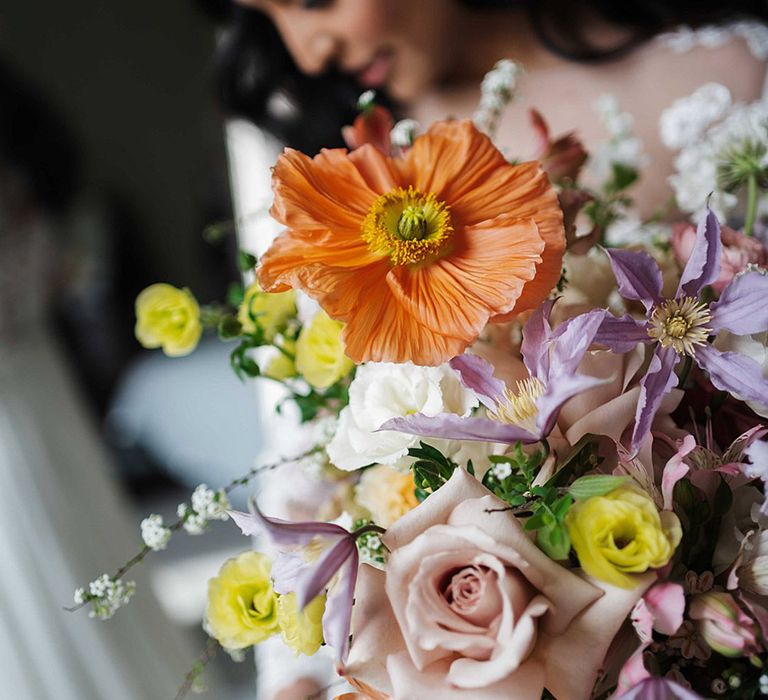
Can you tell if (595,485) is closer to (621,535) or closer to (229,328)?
Answer: (621,535)

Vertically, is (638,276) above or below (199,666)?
above

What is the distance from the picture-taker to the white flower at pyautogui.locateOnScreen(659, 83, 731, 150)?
0.82 metres

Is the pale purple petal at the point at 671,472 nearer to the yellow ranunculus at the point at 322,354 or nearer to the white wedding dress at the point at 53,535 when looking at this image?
the yellow ranunculus at the point at 322,354

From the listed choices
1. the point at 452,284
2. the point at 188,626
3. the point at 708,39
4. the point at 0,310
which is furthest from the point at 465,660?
the point at 188,626

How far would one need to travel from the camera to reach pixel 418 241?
0.34 meters

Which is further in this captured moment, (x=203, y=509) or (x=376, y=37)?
(x=376, y=37)

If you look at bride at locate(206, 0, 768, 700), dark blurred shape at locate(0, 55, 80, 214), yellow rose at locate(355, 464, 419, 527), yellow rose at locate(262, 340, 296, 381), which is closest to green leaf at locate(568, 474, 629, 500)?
yellow rose at locate(355, 464, 419, 527)

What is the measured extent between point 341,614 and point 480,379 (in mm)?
108

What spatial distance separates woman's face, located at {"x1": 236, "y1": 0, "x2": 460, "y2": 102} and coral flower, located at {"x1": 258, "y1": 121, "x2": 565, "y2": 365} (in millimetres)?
513

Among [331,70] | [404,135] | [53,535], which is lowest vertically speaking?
[53,535]

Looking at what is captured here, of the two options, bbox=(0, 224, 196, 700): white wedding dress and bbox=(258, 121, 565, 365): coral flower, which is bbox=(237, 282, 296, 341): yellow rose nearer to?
bbox=(258, 121, 565, 365): coral flower

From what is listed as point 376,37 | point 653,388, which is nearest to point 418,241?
point 653,388

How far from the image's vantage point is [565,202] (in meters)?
0.40

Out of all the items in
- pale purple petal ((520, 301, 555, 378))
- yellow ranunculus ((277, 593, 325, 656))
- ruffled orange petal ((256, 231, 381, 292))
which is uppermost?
ruffled orange petal ((256, 231, 381, 292))
